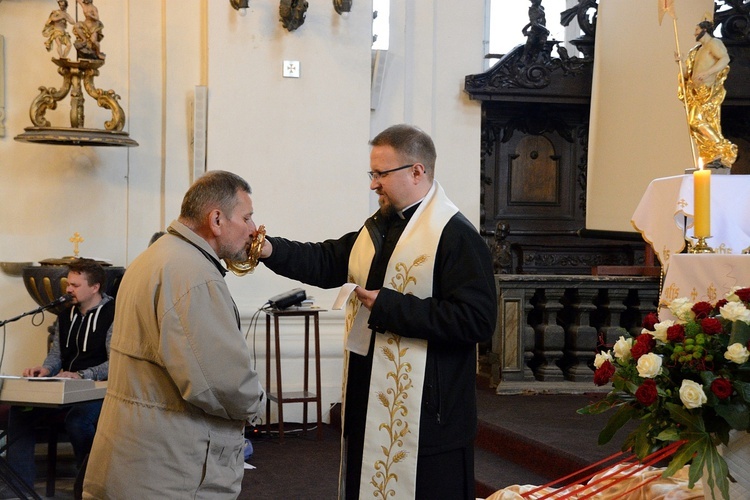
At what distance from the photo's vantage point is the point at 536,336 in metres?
6.71

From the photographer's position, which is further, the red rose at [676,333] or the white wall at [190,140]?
the white wall at [190,140]

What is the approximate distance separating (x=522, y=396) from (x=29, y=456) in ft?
10.3

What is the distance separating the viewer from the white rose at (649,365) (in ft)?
7.55

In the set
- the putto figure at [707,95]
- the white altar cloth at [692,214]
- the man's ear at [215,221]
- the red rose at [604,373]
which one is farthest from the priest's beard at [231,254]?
the putto figure at [707,95]

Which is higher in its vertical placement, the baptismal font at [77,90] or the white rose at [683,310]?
the baptismal font at [77,90]

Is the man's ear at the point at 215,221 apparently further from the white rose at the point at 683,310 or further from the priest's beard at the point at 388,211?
the white rose at the point at 683,310

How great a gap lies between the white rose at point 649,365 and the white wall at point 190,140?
474 cm

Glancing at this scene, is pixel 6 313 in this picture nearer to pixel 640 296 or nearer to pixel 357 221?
pixel 357 221

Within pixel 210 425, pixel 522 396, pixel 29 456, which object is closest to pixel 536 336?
pixel 522 396

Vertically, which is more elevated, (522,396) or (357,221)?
(357,221)

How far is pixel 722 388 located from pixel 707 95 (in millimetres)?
3658

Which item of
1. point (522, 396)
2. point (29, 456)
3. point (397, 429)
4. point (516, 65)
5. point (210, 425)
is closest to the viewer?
point (210, 425)

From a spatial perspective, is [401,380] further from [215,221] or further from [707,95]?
[707,95]

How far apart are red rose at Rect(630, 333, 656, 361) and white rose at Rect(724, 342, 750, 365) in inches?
9.1
